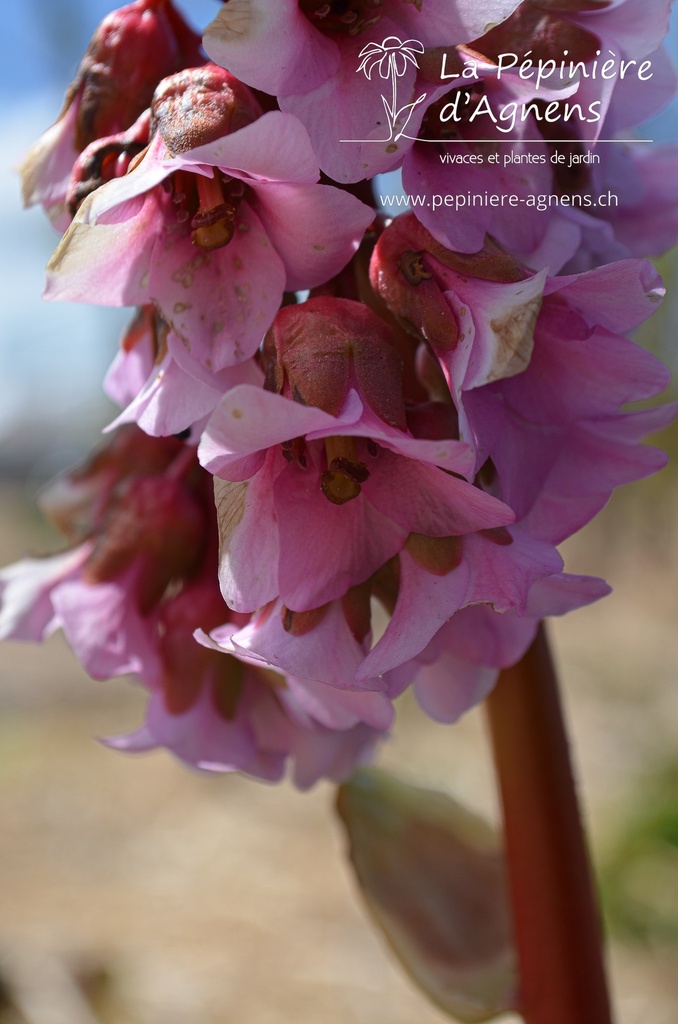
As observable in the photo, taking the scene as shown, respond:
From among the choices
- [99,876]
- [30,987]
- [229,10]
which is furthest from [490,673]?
[99,876]

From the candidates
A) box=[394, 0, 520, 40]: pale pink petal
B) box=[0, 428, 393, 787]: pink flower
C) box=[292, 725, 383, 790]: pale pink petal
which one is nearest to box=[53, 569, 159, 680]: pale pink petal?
box=[0, 428, 393, 787]: pink flower

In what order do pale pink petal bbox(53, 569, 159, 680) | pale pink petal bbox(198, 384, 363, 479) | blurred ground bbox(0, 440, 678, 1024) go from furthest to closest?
1. blurred ground bbox(0, 440, 678, 1024)
2. pale pink petal bbox(53, 569, 159, 680)
3. pale pink petal bbox(198, 384, 363, 479)

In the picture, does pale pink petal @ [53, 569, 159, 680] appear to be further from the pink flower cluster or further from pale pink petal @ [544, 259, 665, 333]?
pale pink petal @ [544, 259, 665, 333]

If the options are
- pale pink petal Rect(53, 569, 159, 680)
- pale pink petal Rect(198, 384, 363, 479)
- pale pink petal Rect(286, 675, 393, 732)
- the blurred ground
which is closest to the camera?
pale pink petal Rect(198, 384, 363, 479)

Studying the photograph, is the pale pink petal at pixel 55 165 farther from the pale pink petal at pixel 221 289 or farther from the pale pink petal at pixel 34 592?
the pale pink petal at pixel 34 592

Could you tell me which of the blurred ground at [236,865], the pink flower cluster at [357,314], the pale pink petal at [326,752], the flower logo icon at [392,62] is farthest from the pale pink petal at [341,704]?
the blurred ground at [236,865]

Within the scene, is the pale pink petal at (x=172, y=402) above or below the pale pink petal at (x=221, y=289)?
below
